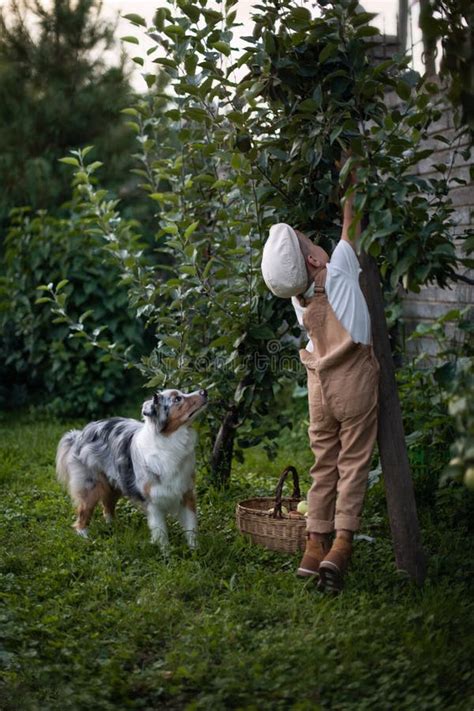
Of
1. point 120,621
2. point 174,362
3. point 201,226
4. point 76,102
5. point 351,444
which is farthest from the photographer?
point 76,102

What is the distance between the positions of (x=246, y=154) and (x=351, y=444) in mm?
1610

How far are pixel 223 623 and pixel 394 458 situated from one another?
3.63 ft

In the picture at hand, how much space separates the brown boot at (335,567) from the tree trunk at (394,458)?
26 centimetres

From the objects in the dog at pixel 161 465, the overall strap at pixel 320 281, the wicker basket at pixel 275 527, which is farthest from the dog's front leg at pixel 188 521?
the overall strap at pixel 320 281

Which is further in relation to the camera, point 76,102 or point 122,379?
point 76,102

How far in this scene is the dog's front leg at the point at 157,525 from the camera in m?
5.24

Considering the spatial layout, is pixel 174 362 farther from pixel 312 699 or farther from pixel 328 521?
pixel 312 699

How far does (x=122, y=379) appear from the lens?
31.1 ft

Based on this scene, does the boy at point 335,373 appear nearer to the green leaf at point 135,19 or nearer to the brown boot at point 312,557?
the brown boot at point 312,557

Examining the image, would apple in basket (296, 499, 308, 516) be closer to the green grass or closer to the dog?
the green grass

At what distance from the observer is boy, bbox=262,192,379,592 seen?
4395 mm

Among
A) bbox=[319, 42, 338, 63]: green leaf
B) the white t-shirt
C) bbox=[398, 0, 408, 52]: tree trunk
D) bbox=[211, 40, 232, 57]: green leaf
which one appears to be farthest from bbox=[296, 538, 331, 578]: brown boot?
bbox=[398, 0, 408, 52]: tree trunk

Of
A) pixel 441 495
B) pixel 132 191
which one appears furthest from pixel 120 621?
pixel 132 191

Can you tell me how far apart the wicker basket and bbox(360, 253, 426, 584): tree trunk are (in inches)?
28.4
